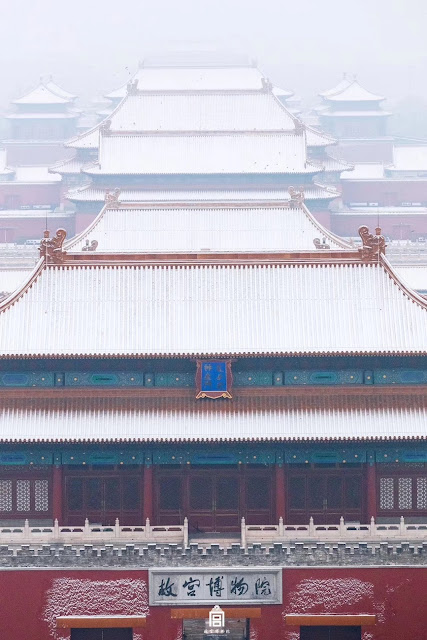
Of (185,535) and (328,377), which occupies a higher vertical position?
(328,377)

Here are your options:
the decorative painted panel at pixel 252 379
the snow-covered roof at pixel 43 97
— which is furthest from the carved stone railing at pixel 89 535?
the snow-covered roof at pixel 43 97

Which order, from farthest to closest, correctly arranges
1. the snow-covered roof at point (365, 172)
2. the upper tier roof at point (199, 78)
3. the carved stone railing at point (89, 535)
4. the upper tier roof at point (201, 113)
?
the snow-covered roof at point (365, 172)
the upper tier roof at point (199, 78)
the upper tier roof at point (201, 113)
the carved stone railing at point (89, 535)

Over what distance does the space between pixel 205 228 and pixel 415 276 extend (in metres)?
9.97

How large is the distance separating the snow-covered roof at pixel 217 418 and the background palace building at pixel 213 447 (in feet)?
0.15

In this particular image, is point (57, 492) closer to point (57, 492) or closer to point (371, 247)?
point (57, 492)

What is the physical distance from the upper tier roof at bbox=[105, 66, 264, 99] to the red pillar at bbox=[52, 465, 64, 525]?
4459 centimetres

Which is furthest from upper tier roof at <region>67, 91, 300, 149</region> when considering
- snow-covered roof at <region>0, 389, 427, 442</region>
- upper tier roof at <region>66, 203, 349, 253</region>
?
snow-covered roof at <region>0, 389, 427, 442</region>

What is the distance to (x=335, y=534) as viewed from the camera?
3288 cm

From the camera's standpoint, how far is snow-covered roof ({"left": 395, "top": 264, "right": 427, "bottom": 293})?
189 ft

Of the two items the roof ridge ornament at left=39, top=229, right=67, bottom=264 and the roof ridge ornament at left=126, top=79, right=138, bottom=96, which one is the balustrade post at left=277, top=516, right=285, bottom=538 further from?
the roof ridge ornament at left=126, top=79, right=138, bottom=96

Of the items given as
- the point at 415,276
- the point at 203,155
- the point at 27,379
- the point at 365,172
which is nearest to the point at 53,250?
the point at 27,379

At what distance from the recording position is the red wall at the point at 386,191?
83938 mm

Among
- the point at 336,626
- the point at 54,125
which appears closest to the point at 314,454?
the point at 336,626

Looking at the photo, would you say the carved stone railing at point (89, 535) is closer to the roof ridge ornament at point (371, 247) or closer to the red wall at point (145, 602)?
the red wall at point (145, 602)
